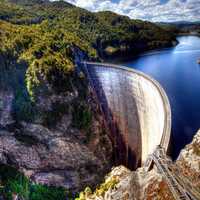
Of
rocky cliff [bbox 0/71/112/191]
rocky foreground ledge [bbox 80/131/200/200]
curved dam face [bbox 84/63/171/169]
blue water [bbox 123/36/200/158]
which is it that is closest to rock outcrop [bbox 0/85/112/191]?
rocky cliff [bbox 0/71/112/191]

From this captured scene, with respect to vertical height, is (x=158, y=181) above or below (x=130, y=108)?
above

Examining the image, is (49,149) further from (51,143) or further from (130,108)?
(130,108)

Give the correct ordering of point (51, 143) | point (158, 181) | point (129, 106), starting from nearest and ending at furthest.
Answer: point (158, 181) → point (51, 143) → point (129, 106)

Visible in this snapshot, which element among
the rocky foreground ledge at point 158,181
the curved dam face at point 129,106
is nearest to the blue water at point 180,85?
the curved dam face at point 129,106

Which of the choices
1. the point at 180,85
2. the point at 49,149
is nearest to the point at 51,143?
the point at 49,149

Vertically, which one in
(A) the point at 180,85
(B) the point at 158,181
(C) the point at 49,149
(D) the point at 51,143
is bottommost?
(C) the point at 49,149

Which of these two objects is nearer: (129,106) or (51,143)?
(51,143)
